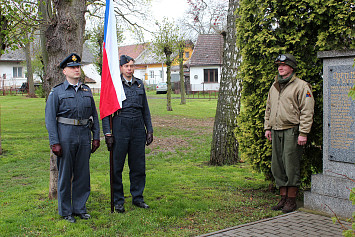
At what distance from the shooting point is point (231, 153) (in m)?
10.0

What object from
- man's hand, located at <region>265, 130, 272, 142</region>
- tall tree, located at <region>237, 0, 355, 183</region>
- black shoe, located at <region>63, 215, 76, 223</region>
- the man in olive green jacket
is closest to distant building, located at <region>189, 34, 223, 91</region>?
tall tree, located at <region>237, 0, 355, 183</region>

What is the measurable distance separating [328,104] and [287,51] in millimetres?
1125

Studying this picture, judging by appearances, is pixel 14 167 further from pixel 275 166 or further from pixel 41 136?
pixel 275 166

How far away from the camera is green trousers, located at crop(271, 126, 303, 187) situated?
6.15 metres

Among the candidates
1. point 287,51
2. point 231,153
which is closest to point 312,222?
point 287,51

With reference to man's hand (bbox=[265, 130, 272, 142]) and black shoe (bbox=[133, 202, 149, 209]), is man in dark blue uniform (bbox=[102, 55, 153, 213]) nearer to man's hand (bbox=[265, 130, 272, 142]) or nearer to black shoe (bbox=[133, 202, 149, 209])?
black shoe (bbox=[133, 202, 149, 209])

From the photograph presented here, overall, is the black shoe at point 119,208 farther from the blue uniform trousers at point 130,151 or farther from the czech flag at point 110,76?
the czech flag at point 110,76

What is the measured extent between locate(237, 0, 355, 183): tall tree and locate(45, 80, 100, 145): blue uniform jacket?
8.99 ft

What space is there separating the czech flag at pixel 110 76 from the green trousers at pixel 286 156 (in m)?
2.47

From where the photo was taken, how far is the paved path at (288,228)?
5.17 m

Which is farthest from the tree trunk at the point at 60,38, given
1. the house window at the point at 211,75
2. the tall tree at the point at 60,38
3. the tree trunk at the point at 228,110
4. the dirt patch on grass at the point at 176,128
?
the house window at the point at 211,75

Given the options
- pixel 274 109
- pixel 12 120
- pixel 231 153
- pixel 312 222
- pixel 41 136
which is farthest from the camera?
pixel 12 120

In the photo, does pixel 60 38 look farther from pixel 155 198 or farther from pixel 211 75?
pixel 211 75

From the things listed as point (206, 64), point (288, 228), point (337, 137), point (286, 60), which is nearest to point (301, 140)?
point (337, 137)
